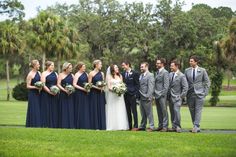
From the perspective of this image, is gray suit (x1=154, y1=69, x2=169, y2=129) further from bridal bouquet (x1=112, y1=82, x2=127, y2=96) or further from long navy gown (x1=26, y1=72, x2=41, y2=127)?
long navy gown (x1=26, y1=72, x2=41, y2=127)

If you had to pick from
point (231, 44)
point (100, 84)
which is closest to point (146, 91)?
point (100, 84)

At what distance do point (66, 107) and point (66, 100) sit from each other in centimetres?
21

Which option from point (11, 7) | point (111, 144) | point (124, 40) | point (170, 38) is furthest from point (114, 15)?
point (111, 144)

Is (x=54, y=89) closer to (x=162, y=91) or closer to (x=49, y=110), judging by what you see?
(x=49, y=110)

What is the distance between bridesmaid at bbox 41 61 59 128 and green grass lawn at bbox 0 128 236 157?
79.7 inches

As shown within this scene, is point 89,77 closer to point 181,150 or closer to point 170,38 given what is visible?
point 181,150

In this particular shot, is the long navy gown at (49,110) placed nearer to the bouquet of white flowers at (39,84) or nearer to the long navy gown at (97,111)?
the bouquet of white flowers at (39,84)

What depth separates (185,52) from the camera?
1955 inches

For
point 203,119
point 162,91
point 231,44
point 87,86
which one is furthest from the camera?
point 231,44

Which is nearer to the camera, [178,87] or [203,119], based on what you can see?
[178,87]

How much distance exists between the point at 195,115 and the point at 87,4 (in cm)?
5022

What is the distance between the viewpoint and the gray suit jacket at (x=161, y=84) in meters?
13.3

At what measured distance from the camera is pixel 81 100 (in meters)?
14.4

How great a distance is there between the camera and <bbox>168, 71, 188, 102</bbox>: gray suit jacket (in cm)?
1316
